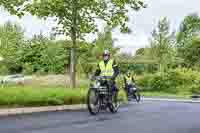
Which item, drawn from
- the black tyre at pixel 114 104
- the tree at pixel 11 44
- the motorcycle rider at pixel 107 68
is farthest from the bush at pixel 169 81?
the motorcycle rider at pixel 107 68

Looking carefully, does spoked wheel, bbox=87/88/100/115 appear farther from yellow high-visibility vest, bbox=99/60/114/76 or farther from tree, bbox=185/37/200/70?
tree, bbox=185/37/200/70

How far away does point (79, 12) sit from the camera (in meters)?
22.0

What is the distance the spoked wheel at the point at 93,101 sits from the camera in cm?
1334

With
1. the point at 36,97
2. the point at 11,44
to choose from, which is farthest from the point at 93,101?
the point at 11,44

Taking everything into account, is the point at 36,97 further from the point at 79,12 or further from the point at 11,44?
the point at 11,44

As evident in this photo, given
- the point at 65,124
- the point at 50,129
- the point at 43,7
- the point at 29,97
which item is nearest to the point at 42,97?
the point at 29,97

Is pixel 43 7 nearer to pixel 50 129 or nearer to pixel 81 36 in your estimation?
pixel 81 36

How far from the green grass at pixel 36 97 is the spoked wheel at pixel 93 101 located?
183 centimetres

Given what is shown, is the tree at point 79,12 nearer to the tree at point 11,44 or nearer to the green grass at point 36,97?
the green grass at point 36,97

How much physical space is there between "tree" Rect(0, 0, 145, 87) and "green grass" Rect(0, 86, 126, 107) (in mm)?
5705

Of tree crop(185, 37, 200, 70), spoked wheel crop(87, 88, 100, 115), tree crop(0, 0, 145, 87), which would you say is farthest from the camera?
tree crop(185, 37, 200, 70)

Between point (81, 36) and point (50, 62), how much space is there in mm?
24218

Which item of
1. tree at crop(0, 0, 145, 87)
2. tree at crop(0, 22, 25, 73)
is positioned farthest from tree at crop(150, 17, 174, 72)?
tree at crop(0, 0, 145, 87)

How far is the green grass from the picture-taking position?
539 inches
